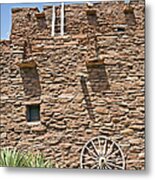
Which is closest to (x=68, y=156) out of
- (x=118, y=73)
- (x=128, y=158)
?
(x=128, y=158)

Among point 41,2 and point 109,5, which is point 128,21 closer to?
point 109,5

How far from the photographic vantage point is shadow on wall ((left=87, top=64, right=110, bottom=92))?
3.13 metres

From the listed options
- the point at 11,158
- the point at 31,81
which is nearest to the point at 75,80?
the point at 31,81

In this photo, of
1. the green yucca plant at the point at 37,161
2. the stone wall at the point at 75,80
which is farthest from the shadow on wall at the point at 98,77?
the green yucca plant at the point at 37,161

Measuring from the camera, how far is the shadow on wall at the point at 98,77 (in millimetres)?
3129

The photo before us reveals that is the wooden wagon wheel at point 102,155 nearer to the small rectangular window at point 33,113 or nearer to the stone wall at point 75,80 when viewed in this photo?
the stone wall at point 75,80

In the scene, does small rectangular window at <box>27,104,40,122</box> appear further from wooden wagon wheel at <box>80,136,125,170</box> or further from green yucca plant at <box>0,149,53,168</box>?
wooden wagon wheel at <box>80,136,125,170</box>

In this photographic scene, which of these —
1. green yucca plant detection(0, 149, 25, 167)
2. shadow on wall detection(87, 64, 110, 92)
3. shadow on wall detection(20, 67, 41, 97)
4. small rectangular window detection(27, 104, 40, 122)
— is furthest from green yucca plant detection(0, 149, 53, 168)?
shadow on wall detection(87, 64, 110, 92)

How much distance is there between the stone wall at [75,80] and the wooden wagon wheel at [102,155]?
0.03 meters

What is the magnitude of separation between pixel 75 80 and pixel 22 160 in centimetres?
53

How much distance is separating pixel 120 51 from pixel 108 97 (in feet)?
0.84

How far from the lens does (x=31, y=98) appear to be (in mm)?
3205

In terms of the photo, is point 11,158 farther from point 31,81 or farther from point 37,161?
point 31,81

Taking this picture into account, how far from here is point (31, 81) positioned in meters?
3.21
